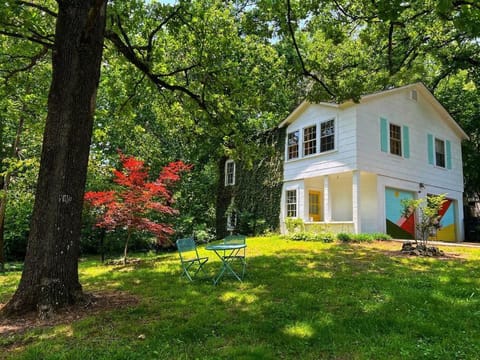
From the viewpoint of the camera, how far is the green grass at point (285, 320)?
3406mm

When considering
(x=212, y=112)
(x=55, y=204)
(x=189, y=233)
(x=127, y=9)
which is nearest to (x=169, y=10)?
(x=127, y=9)

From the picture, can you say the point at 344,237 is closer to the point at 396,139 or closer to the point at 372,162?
the point at 372,162

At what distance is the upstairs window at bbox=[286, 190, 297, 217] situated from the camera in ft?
54.0

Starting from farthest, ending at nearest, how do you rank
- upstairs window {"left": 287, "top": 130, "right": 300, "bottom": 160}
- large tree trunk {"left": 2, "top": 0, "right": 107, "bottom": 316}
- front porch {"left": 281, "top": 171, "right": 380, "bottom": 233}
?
upstairs window {"left": 287, "top": 130, "right": 300, "bottom": 160}, front porch {"left": 281, "top": 171, "right": 380, "bottom": 233}, large tree trunk {"left": 2, "top": 0, "right": 107, "bottom": 316}

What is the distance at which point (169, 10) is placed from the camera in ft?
27.0

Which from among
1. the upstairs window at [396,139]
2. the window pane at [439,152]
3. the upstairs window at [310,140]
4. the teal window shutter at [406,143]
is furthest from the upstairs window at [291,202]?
the window pane at [439,152]

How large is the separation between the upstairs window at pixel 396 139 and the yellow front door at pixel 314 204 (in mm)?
4022

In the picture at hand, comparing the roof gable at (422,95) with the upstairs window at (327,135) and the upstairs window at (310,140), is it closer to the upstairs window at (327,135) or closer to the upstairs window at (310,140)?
the upstairs window at (327,135)

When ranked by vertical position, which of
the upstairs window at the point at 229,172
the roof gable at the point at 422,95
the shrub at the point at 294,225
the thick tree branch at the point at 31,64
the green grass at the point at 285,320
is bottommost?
the green grass at the point at 285,320

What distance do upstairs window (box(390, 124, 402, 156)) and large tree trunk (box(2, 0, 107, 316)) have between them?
13353 millimetres

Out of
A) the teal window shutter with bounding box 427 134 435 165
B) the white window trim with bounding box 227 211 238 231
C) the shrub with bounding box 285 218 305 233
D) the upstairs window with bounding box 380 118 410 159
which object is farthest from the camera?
the white window trim with bounding box 227 211 238 231

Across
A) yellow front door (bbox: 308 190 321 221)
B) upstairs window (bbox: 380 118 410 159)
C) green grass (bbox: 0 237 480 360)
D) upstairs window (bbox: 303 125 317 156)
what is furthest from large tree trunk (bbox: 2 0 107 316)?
yellow front door (bbox: 308 190 321 221)

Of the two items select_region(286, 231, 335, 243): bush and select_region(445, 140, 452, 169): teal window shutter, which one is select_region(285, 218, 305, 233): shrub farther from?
select_region(445, 140, 452, 169): teal window shutter

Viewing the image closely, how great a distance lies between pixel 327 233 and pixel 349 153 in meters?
3.37
